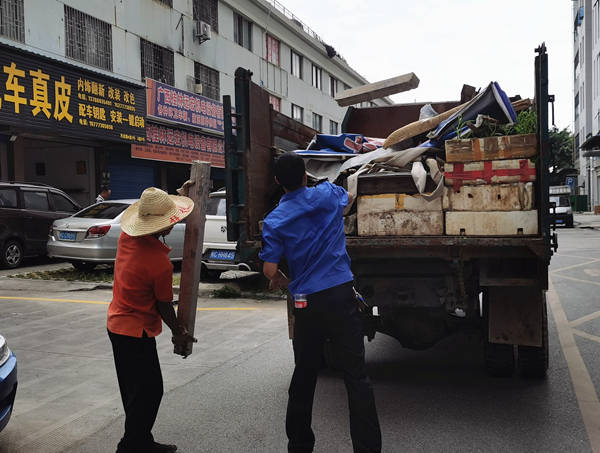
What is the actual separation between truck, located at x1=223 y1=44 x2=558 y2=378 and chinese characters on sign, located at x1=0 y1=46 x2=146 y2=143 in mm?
11656

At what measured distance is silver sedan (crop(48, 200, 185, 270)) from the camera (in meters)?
11.0

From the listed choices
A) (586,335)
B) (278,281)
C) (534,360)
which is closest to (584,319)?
(586,335)

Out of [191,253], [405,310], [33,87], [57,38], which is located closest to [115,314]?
[191,253]

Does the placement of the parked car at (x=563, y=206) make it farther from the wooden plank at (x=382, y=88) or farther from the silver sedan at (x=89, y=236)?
the wooden plank at (x=382, y=88)

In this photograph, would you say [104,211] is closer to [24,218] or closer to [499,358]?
[24,218]

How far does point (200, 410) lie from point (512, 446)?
7.11 ft

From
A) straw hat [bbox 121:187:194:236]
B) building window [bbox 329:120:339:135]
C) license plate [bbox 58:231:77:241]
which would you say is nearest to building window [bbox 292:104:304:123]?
building window [bbox 329:120:339:135]

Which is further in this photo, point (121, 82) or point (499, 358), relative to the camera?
point (121, 82)

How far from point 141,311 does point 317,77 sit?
31613 millimetres

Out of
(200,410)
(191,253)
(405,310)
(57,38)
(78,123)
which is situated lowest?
(200,410)

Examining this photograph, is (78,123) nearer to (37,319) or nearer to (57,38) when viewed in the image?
(57,38)

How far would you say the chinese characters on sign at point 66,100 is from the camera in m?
14.4

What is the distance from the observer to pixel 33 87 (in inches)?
587

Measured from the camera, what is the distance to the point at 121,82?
17.8 m
